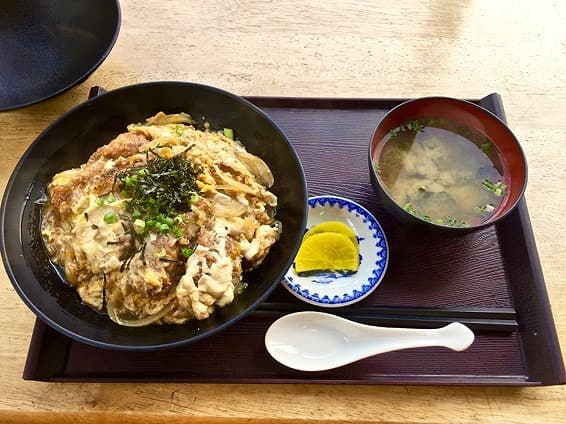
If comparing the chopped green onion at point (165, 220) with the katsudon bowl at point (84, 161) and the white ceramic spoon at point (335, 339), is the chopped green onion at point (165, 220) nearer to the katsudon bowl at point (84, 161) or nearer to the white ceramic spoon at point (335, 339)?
the katsudon bowl at point (84, 161)

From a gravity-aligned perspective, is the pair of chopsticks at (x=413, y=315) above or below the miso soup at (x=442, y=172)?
below

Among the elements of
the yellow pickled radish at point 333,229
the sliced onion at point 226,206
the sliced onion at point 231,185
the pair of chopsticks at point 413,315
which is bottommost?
the pair of chopsticks at point 413,315

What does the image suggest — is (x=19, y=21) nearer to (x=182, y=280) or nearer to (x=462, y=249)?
(x=182, y=280)

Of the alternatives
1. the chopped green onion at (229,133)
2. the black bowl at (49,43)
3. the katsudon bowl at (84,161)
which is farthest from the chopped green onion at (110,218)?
the black bowl at (49,43)

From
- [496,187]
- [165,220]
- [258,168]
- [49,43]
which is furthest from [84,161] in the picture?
[496,187]

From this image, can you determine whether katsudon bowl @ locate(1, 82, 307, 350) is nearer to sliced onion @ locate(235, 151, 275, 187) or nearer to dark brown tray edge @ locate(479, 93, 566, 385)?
sliced onion @ locate(235, 151, 275, 187)

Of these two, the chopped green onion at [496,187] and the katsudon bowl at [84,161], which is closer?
the katsudon bowl at [84,161]
